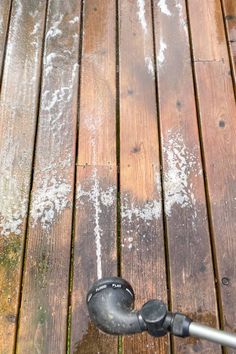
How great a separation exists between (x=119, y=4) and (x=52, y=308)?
155 cm

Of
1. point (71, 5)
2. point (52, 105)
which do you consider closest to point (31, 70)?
point (52, 105)

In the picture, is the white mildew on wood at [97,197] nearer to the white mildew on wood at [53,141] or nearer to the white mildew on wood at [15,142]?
the white mildew on wood at [53,141]

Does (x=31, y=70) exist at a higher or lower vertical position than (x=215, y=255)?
higher

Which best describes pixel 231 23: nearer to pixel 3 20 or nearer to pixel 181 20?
pixel 181 20

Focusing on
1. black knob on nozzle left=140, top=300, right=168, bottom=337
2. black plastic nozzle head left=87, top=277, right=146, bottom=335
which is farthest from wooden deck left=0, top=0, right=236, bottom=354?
black knob on nozzle left=140, top=300, right=168, bottom=337

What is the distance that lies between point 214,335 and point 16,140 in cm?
117

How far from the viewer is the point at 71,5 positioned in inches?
94.7

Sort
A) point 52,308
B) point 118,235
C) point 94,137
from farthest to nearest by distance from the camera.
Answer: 1. point 94,137
2. point 118,235
3. point 52,308

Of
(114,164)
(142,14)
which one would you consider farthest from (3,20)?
(114,164)

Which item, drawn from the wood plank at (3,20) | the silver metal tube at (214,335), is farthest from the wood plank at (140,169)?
the wood plank at (3,20)

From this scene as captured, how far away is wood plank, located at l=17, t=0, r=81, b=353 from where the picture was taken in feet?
5.22

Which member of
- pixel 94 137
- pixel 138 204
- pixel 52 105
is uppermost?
pixel 52 105

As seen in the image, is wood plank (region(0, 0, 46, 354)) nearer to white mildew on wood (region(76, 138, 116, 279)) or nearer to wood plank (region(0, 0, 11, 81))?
wood plank (region(0, 0, 11, 81))

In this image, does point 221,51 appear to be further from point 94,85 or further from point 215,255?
point 215,255
